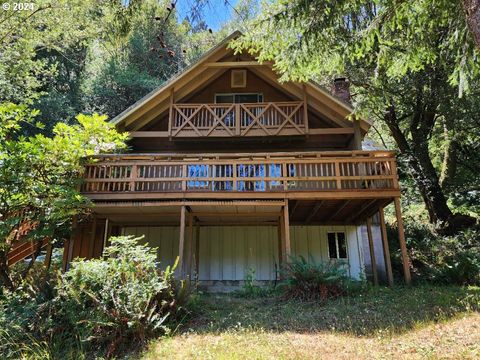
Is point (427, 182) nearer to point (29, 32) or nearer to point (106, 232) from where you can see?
point (106, 232)

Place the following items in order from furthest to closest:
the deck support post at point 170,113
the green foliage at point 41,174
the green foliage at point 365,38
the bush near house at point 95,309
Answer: the deck support post at point 170,113 → the green foliage at point 41,174 → the green foliage at point 365,38 → the bush near house at point 95,309

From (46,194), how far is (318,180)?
727 centimetres

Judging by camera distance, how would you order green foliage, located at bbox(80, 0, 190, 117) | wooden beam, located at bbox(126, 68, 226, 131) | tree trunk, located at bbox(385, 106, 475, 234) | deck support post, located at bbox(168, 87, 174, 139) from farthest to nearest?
green foliage, located at bbox(80, 0, 190, 117)
tree trunk, located at bbox(385, 106, 475, 234)
wooden beam, located at bbox(126, 68, 226, 131)
deck support post, located at bbox(168, 87, 174, 139)

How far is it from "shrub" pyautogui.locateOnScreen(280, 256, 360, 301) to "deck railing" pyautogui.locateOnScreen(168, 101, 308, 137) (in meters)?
5.66

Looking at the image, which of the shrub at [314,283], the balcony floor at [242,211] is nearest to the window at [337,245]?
the balcony floor at [242,211]

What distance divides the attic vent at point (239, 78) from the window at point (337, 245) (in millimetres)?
6807

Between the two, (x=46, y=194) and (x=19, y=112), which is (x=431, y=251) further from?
(x=19, y=112)

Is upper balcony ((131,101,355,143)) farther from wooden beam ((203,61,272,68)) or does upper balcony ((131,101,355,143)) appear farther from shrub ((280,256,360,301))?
shrub ((280,256,360,301))

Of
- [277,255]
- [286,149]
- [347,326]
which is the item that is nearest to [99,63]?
[286,149]

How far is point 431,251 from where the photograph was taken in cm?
1376

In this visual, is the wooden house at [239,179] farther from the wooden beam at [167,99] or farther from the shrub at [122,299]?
the shrub at [122,299]

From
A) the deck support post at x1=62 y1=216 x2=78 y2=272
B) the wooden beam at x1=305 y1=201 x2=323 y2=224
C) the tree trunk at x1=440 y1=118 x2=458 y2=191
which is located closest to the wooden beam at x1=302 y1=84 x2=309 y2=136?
the wooden beam at x1=305 y1=201 x2=323 y2=224

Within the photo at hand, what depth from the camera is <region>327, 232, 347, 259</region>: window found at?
13227 millimetres

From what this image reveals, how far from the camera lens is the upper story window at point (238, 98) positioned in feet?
47.9
